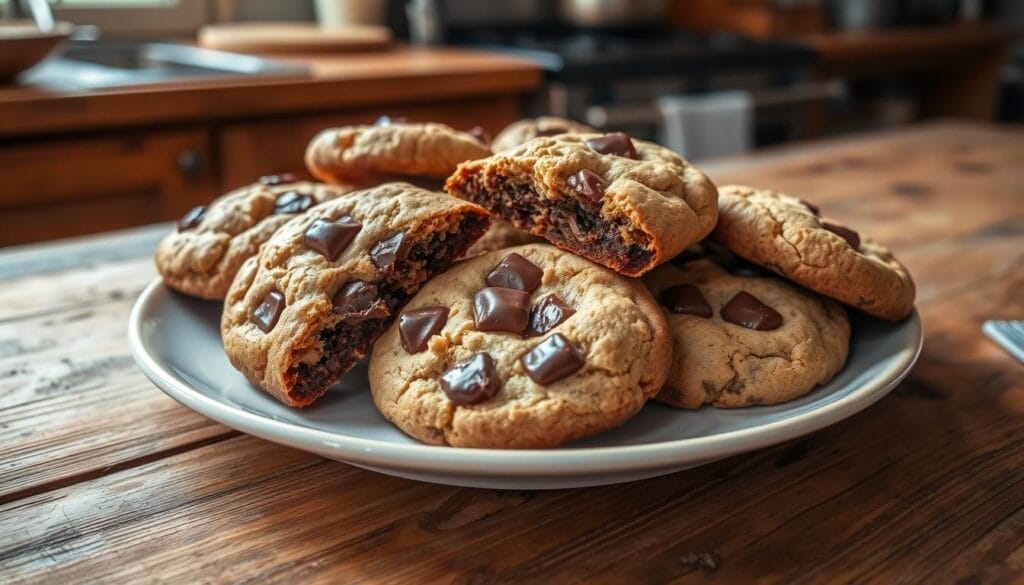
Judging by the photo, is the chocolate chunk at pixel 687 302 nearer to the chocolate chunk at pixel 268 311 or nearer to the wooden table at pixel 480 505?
the wooden table at pixel 480 505

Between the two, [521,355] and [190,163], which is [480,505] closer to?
[521,355]

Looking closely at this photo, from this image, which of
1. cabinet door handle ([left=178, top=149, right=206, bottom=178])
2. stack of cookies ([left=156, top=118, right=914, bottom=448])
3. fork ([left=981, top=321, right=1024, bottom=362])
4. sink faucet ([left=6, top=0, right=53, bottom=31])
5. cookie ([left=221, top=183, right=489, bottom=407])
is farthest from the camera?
sink faucet ([left=6, top=0, right=53, bottom=31])

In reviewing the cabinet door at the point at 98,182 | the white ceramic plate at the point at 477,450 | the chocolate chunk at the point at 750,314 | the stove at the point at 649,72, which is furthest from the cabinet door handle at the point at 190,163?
the chocolate chunk at the point at 750,314

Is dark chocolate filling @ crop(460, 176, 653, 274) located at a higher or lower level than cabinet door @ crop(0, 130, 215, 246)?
higher

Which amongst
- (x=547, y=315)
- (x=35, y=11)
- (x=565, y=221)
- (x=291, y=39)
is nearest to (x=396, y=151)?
(x=565, y=221)

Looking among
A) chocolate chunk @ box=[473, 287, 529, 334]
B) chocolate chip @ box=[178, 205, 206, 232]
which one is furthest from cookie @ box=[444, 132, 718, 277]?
chocolate chip @ box=[178, 205, 206, 232]

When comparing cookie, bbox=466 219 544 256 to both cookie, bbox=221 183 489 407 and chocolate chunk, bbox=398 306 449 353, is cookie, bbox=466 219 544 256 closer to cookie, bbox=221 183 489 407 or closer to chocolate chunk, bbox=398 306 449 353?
cookie, bbox=221 183 489 407

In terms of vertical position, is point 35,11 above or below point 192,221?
above
